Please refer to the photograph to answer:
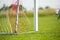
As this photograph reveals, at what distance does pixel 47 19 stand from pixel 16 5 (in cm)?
33

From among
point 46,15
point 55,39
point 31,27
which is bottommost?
point 55,39

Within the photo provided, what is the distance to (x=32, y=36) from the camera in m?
1.70

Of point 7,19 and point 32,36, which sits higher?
point 7,19

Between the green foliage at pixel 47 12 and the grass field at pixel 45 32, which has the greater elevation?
the green foliage at pixel 47 12

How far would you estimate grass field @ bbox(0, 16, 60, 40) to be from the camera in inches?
66.5

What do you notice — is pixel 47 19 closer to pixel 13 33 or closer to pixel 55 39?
pixel 55 39

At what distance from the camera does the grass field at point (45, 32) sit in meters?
1.69

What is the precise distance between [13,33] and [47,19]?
0.35m

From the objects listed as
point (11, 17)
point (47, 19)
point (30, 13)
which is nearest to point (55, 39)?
point (47, 19)

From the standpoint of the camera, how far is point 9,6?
171 cm

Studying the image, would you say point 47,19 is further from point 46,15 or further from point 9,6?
point 9,6

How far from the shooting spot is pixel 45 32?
5.66 ft

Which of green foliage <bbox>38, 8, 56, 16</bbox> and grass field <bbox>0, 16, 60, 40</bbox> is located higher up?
green foliage <bbox>38, 8, 56, 16</bbox>

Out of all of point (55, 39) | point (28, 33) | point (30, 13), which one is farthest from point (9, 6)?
point (55, 39)
